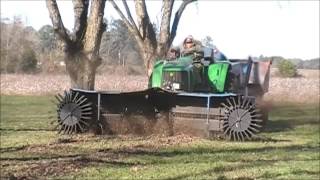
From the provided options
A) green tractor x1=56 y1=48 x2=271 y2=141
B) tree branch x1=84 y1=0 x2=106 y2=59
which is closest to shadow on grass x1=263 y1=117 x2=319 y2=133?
green tractor x1=56 y1=48 x2=271 y2=141

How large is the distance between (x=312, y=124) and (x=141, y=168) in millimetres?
13216

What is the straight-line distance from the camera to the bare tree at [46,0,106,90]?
15.2 meters

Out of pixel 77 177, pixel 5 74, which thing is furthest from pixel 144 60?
pixel 5 74

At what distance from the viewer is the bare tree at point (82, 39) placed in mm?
15188

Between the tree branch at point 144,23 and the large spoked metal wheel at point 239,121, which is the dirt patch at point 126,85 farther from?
the tree branch at point 144,23

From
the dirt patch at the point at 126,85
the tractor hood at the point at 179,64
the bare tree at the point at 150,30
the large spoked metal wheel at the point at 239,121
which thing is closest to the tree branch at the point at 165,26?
the bare tree at the point at 150,30

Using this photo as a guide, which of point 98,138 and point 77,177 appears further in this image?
point 98,138

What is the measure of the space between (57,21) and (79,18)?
20.8 inches

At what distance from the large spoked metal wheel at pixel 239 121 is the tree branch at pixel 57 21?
4140 mm

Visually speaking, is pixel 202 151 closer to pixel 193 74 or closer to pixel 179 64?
pixel 193 74

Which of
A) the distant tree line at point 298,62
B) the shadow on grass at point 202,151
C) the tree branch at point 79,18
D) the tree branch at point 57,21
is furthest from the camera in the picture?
the distant tree line at point 298,62

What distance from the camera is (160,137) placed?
14.4 meters

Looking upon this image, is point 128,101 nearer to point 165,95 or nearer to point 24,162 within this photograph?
point 165,95

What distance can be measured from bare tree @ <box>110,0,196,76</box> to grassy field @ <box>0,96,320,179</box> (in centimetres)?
608
